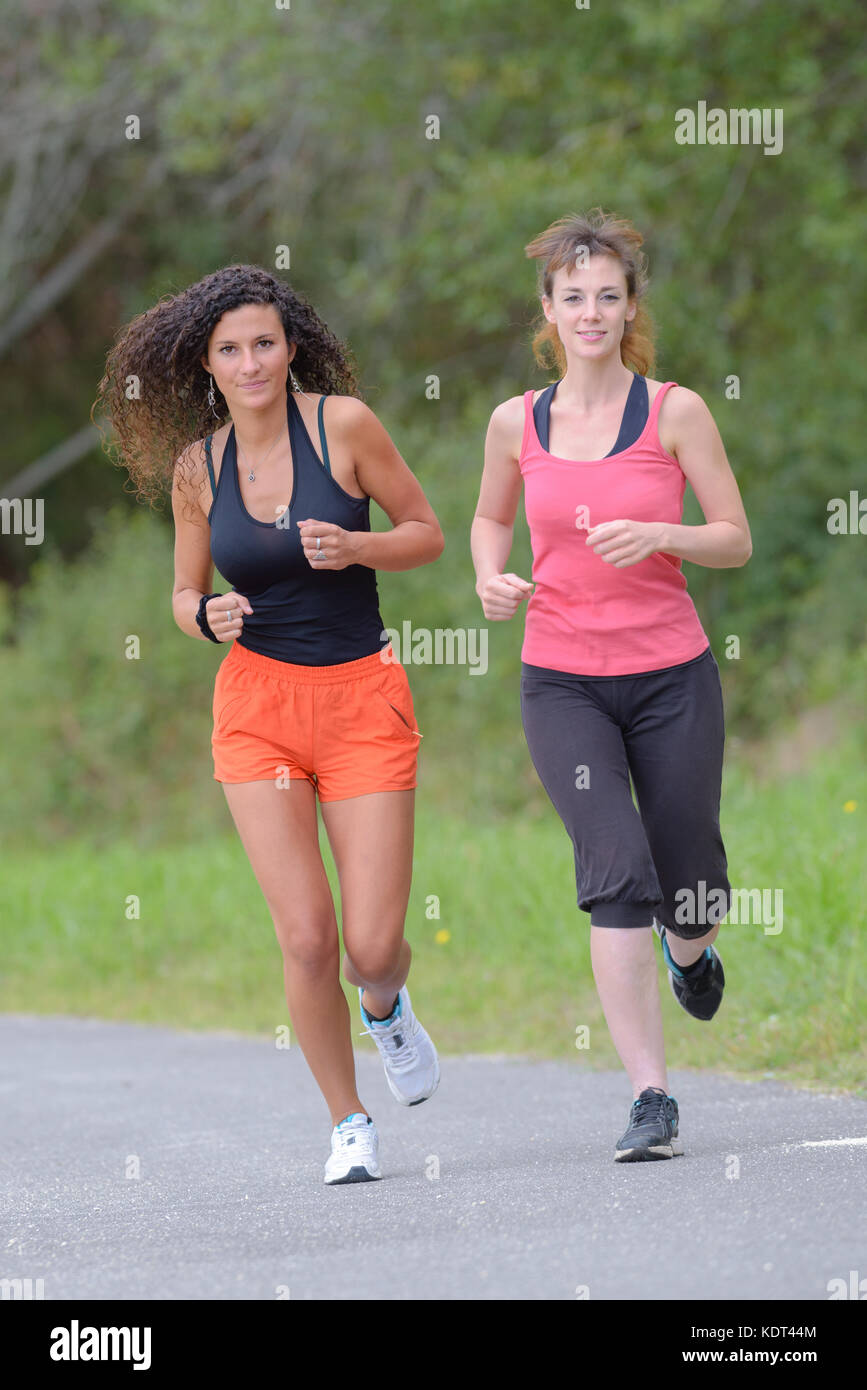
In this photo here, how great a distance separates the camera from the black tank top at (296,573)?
4.89 metres

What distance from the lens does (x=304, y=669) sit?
16.3ft

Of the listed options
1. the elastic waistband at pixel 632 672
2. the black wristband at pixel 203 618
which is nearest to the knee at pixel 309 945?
the black wristband at pixel 203 618

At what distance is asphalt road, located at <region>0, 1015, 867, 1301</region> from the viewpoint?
366cm

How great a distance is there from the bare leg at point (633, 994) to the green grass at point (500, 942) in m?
1.48

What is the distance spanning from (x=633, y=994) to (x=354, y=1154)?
87 centimetres

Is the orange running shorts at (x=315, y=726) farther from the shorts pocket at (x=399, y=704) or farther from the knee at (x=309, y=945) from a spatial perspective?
the knee at (x=309, y=945)

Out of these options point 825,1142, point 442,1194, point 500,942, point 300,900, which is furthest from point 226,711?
point 500,942

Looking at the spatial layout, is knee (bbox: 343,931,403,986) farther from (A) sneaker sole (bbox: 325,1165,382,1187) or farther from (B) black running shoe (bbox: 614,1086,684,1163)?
(B) black running shoe (bbox: 614,1086,684,1163)

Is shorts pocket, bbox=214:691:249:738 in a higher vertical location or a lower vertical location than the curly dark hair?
lower

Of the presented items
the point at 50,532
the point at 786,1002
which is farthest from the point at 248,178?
the point at 786,1002

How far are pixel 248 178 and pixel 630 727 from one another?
1438cm

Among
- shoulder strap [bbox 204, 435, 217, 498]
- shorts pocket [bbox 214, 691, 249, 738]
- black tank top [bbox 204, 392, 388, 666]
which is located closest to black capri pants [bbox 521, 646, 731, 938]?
black tank top [bbox 204, 392, 388, 666]

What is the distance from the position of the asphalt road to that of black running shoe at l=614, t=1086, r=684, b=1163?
63mm
